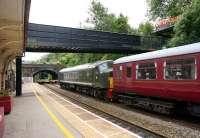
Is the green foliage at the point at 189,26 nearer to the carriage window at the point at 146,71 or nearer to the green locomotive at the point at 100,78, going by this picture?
the green locomotive at the point at 100,78

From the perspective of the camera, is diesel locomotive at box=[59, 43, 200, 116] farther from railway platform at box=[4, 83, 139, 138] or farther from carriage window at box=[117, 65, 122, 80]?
railway platform at box=[4, 83, 139, 138]

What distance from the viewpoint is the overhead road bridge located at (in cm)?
3331

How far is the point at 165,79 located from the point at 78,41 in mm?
23554

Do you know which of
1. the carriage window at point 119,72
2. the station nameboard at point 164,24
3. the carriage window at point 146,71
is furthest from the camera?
the station nameboard at point 164,24

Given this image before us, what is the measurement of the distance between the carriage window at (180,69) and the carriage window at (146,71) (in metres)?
1.06

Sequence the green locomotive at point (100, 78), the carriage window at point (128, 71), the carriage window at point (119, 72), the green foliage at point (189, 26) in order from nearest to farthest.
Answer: the carriage window at point (128, 71) < the carriage window at point (119, 72) < the green locomotive at point (100, 78) < the green foliage at point (189, 26)

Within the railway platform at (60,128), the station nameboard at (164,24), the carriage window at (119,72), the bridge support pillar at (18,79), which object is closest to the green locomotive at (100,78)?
the carriage window at (119,72)

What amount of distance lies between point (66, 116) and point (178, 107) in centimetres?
474

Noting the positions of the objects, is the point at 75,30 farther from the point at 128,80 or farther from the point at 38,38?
the point at 128,80

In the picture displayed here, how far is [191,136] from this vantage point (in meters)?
10.2

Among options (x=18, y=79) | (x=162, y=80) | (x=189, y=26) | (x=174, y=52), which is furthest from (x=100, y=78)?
(x=174, y=52)

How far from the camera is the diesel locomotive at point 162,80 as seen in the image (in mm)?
11914

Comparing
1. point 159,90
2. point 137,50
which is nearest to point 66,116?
point 159,90

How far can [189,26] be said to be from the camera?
26.0 m
